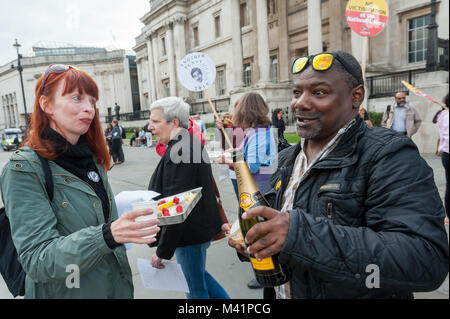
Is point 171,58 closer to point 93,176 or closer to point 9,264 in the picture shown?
point 93,176

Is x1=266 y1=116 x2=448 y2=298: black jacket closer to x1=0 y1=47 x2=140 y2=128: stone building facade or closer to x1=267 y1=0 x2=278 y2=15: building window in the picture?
x1=267 y1=0 x2=278 y2=15: building window

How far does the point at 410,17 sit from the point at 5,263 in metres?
20.0

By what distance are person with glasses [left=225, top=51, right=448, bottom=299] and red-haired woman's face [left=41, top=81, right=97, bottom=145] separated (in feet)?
3.48

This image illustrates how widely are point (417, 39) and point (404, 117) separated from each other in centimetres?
1162

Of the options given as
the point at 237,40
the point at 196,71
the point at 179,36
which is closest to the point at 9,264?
the point at 196,71

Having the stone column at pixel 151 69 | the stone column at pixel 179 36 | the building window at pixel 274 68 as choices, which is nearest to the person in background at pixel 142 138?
the stone column at pixel 179 36

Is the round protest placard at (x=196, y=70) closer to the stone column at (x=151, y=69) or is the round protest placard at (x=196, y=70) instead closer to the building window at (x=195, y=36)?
the building window at (x=195, y=36)

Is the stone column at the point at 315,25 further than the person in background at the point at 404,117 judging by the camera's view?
Yes

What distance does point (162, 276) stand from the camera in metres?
2.40

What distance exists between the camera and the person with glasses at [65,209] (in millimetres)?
1292

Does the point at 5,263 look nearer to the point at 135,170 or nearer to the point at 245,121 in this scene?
the point at 245,121

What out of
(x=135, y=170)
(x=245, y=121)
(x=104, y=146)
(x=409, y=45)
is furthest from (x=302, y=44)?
(x=104, y=146)

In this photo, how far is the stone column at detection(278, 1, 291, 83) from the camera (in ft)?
74.3

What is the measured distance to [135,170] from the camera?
1138cm
